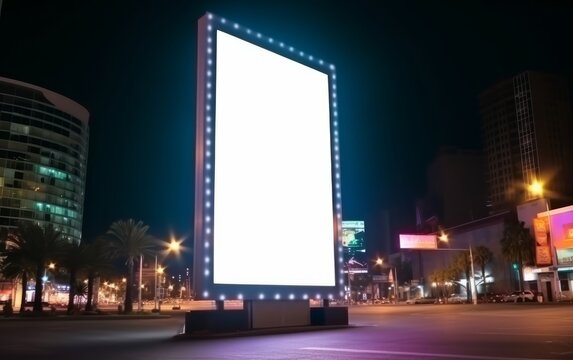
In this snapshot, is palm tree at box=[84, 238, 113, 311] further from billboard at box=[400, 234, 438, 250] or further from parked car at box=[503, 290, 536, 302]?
billboard at box=[400, 234, 438, 250]

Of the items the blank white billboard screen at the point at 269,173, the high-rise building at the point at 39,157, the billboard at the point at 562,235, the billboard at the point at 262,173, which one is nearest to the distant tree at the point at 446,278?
the billboard at the point at 562,235

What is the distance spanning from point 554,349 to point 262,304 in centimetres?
1293

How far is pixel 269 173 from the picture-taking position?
24828 millimetres

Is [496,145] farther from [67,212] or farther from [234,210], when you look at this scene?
[234,210]

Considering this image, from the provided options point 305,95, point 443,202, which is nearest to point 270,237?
point 305,95

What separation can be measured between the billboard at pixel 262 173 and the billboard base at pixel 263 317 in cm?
62

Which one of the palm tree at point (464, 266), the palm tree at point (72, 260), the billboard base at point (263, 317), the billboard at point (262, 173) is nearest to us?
the billboard base at point (263, 317)

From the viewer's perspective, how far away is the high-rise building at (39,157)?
435 ft

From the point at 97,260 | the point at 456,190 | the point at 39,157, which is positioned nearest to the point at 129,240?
the point at 97,260

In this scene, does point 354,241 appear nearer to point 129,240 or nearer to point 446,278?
point 446,278

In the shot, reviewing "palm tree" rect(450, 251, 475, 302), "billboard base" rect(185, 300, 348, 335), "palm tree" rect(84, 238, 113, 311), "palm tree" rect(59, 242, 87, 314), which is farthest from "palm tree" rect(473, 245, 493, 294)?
"billboard base" rect(185, 300, 348, 335)

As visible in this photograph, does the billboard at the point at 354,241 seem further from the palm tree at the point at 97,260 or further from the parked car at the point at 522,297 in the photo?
the palm tree at the point at 97,260

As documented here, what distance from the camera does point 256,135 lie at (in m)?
24.8

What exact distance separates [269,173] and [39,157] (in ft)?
426
